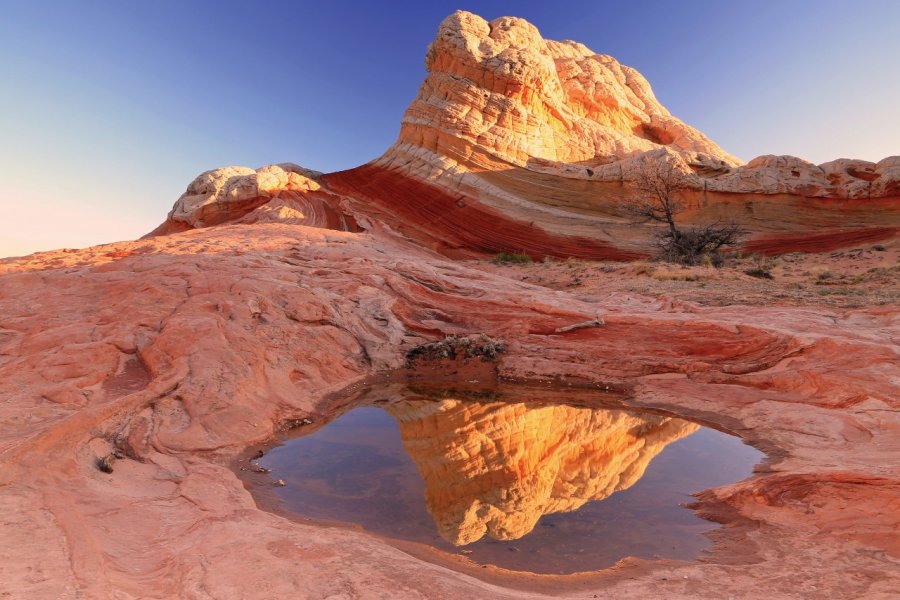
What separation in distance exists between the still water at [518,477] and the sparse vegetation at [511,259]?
17.3 m

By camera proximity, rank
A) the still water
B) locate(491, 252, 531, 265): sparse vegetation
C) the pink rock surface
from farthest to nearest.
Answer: locate(491, 252, 531, 265): sparse vegetation
the still water
the pink rock surface

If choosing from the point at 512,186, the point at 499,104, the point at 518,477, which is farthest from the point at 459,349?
the point at 499,104

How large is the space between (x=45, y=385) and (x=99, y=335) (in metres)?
1.53

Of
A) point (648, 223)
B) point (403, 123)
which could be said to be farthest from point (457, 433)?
point (403, 123)

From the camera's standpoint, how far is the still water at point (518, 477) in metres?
4.57

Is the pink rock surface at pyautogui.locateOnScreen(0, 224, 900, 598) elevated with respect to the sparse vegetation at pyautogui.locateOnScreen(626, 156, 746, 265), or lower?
lower

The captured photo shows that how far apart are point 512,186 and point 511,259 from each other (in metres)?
5.45

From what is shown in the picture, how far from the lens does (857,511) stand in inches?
176

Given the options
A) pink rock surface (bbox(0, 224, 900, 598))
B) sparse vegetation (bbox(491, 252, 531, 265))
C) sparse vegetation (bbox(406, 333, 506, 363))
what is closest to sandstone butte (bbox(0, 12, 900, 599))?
pink rock surface (bbox(0, 224, 900, 598))

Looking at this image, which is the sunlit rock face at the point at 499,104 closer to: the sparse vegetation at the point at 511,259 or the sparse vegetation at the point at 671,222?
the sparse vegetation at the point at 671,222

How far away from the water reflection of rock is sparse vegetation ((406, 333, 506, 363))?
189 cm

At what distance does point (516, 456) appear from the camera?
6352 mm

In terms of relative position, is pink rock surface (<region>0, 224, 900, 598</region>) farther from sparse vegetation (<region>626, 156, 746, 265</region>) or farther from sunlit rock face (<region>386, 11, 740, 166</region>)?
sunlit rock face (<region>386, 11, 740, 166</region>)

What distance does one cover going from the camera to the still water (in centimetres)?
457
